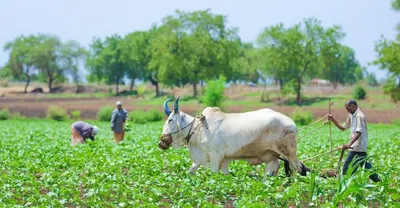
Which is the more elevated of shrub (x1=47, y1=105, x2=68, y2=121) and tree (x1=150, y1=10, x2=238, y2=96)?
tree (x1=150, y1=10, x2=238, y2=96)

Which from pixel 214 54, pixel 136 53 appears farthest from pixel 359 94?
Answer: pixel 136 53

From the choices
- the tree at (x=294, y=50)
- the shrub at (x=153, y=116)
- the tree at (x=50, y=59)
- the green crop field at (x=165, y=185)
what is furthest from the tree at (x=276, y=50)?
the green crop field at (x=165, y=185)

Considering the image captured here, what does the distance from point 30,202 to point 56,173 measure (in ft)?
9.60

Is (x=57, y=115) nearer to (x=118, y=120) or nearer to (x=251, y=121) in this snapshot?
(x=118, y=120)

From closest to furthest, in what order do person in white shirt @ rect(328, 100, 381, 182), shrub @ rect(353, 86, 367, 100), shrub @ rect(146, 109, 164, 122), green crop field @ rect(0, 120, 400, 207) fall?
1. green crop field @ rect(0, 120, 400, 207)
2. person in white shirt @ rect(328, 100, 381, 182)
3. shrub @ rect(146, 109, 164, 122)
4. shrub @ rect(353, 86, 367, 100)

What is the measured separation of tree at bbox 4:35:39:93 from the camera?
342 ft

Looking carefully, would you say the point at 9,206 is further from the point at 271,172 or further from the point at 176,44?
the point at 176,44

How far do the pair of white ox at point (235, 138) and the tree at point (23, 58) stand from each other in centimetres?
9343

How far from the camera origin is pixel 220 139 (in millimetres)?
12945

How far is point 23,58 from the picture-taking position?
106062 millimetres

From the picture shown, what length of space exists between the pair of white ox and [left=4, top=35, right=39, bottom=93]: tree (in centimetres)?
9343

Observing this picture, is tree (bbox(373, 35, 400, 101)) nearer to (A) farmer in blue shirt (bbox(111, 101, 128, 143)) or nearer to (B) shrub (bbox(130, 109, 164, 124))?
(B) shrub (bbox(130, 109, 164, 124))

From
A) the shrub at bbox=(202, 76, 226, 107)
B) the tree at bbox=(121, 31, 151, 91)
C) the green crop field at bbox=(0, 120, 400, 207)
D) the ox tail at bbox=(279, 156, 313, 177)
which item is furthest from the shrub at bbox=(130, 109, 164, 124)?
the tree at bbox=(121, 31, 151, 91)

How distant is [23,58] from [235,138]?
321 ft
